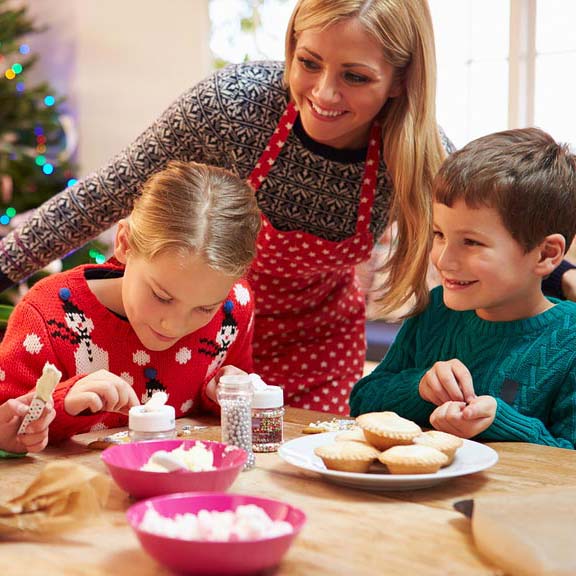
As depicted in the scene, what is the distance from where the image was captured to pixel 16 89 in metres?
4.46

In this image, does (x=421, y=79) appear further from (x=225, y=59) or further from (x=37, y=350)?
(x=225, y=59)

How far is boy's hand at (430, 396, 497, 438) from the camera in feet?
4.38

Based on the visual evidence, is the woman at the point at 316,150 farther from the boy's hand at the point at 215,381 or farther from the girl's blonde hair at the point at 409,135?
the boy's hand at the point at 215,381

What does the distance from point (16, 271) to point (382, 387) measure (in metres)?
0.76

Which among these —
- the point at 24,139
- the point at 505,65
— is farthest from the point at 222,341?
the point at 505,65

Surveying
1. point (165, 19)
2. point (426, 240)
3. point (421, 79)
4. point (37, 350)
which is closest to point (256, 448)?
point (37, 350)

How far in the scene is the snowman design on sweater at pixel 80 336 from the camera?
4.91ft

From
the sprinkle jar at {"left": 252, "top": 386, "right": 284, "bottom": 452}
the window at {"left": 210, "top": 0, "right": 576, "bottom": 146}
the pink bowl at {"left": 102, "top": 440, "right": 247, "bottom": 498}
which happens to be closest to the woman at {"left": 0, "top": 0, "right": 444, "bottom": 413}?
the sprinkle jar at {"left": 252, "top": 386, "right": 284, "bottom": 452}

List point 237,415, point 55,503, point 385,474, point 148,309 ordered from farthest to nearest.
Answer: point 148,309
point 237,415
point 385,474
point 55,503

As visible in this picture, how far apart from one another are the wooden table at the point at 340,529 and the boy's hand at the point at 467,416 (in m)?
0.07

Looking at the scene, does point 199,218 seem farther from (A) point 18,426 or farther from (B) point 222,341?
(A) point 18,426

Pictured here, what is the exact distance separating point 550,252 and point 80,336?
0.82m

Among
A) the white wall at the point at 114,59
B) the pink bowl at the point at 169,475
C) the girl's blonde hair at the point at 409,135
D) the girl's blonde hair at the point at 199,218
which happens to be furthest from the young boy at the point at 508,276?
the white wall at the point at 114,59

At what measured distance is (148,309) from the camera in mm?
1444
